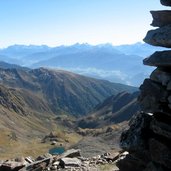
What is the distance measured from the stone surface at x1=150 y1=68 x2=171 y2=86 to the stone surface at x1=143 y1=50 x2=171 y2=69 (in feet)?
1.60

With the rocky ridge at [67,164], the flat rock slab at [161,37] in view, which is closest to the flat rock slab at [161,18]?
the flat rock slab at [161,37]

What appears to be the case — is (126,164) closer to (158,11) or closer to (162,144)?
(162,144)

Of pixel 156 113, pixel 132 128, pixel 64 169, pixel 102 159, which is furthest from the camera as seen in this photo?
pixel 102 159

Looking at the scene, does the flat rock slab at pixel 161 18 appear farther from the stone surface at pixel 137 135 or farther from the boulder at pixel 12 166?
the boulder at pixel 12 166

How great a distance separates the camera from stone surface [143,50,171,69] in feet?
81.1

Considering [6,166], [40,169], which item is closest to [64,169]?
[40,169]

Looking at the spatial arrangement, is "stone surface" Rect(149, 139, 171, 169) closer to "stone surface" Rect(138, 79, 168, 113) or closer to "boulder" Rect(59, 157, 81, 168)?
"stone surface" Rect(138, 79, 168, 113)

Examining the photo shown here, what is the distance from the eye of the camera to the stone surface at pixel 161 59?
974 inches

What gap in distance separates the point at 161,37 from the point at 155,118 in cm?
499

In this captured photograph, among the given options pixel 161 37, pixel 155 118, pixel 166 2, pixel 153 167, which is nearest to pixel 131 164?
pixel 153 167

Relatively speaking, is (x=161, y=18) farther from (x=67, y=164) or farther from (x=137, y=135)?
(x=67, y=164)

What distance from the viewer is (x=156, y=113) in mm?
25406

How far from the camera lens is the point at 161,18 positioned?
2603cm

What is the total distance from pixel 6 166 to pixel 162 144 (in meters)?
18.7
